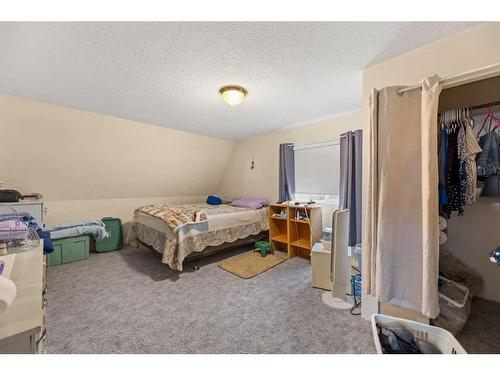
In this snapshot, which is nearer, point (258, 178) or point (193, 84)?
point (193, 84)

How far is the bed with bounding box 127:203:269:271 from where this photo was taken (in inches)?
102

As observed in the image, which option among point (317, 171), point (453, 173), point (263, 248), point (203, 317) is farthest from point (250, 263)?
point (453, 173)

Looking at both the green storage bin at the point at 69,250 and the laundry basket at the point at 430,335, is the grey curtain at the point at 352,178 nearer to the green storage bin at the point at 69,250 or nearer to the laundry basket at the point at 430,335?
the laundry basket at the point at 430,335

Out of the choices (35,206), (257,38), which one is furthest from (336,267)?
(35,206)

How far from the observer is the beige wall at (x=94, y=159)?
2590 mm

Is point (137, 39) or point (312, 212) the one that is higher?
point (137, 39)

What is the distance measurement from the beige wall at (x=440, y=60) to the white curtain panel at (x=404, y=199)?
0.87 ft

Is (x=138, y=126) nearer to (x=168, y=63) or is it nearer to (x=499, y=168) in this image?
(x=168, y=63)

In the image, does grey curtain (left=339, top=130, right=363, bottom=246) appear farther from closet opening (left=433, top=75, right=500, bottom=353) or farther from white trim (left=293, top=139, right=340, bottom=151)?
closet opening (left=433, top=75, right=500, bottom=353)

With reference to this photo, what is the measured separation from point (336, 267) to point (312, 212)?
3.92ft

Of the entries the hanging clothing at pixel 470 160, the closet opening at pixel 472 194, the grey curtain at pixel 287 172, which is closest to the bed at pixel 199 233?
the grey curtain at pixel 287 172

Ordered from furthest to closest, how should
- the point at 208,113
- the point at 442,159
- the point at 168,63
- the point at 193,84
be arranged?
the point at 208,113, the point at 193,84, the point at 168,63, the point at 442,159

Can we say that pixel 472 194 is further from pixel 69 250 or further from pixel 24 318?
pixel 69 250

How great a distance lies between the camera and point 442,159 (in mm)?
1545
